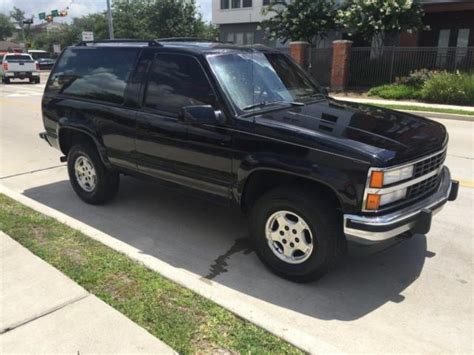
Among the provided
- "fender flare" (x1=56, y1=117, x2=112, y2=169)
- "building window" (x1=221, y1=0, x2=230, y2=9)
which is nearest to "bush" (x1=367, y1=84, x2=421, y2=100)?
"fender flare" (x1=56, y1=117, x2=112, y2=169)

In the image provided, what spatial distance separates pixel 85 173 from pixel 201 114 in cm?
243

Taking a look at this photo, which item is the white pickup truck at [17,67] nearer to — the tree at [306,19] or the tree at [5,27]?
the tree at [306,19]

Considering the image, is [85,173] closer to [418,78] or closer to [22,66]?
[418,78]

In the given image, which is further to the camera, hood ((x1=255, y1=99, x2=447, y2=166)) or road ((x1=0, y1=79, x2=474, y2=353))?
hood ((x1=255, y1=99, x2=447, y2=166))

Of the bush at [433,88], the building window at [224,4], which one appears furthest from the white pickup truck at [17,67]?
the bush at [433,88]

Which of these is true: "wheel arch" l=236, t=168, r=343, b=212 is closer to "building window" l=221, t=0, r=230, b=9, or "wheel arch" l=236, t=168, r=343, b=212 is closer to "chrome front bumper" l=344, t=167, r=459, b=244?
"chrome front bumper" l=344, t=167, r=459, b=244

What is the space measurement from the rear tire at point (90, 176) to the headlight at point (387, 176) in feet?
10.8

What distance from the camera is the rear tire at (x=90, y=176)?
5.47 metres

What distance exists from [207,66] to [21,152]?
20.3 ft

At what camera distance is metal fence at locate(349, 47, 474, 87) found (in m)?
19.1

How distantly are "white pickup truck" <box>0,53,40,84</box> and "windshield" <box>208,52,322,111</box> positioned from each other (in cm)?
2894

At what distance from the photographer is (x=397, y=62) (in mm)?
20547

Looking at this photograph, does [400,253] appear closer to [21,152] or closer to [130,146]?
[130,146]

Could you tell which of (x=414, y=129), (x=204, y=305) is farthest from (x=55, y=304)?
(x=414, y=129)
